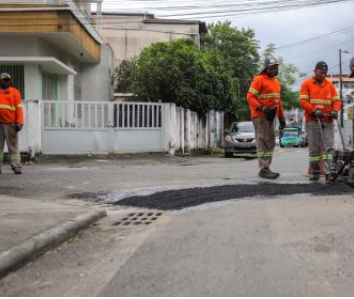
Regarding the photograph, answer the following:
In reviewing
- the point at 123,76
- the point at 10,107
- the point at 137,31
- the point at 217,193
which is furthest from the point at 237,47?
the point at 217,193

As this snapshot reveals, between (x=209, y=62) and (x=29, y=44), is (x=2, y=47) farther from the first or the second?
(x=209, y=62)

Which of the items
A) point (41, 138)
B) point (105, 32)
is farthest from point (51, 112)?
point (105, 32)

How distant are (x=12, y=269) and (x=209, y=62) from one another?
1850 centimetres

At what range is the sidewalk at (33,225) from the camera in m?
4.74

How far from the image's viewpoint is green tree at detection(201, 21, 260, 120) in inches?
1575

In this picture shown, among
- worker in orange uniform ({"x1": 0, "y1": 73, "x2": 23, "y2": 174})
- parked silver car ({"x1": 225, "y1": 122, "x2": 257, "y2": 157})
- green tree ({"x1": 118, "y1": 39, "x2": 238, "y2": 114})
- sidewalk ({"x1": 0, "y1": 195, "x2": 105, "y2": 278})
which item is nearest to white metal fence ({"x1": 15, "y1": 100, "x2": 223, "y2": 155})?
green tree ({"x1": 118, "y1": 39, "x2": 238, "y2": 114})

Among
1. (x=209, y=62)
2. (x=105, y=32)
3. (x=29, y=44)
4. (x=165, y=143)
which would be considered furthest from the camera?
(x=105, y=32)

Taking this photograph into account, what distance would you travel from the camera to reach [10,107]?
35.5 feet

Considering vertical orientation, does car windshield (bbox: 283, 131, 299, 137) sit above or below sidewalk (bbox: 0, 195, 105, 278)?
above

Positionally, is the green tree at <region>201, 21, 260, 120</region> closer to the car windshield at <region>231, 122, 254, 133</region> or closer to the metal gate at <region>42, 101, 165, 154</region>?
the car windshield at <region>231, 122, 254, 133</region>

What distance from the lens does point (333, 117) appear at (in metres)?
8.88

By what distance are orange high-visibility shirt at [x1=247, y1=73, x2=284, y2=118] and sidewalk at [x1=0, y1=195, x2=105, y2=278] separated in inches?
132

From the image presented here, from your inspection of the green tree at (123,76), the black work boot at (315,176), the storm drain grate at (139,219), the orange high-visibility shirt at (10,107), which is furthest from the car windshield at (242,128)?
the storm drain grate at (139,219)

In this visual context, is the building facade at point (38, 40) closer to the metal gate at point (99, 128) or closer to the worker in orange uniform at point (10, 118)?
the metal gate at point (99, 128)
